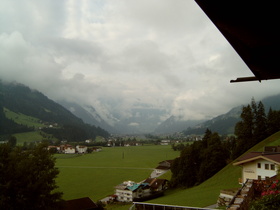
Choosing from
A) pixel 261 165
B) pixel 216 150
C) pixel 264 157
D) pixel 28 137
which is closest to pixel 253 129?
pixel 216 150

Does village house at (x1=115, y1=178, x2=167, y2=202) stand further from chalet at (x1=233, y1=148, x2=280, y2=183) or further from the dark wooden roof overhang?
the dark wooden roof overhang

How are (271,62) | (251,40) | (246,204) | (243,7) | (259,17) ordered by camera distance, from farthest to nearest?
(246,204) → (271,62) → (251,40) → (259,17) → (243,7)

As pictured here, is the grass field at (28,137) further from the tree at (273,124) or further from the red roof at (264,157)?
the red roof at (264,157)

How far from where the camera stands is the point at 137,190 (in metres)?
44.2

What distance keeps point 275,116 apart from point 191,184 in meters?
23.6

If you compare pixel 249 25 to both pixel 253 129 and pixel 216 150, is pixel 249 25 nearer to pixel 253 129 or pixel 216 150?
pixel 216 150

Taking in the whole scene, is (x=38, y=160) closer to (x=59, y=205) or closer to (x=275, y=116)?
(x=59, y=205)

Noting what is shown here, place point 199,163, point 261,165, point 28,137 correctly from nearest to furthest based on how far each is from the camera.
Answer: point 261,165
point 199,163
point 28,137

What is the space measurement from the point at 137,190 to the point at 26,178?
2683cm

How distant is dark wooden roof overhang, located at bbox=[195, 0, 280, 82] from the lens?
71.2 inches

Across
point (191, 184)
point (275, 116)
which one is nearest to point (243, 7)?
point (191, 184)

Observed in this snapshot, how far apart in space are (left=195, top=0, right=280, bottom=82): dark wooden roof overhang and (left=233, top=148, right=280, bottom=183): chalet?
25.5 m

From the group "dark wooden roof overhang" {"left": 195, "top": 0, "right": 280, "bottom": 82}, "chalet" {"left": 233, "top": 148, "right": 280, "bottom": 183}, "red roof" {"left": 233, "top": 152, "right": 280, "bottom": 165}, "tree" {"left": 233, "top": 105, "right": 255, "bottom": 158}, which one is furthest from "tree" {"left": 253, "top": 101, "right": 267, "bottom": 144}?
"dark wooden roof overhang" {"left": 195, "top": 0, "right": 280, "bottom": 82}

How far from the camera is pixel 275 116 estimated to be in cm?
5059
